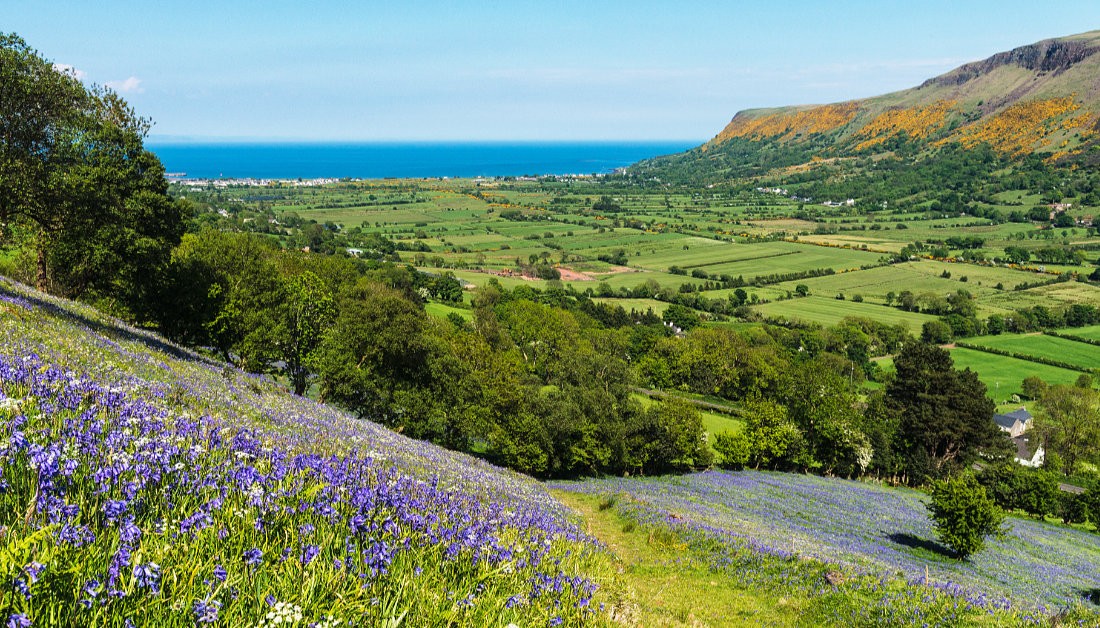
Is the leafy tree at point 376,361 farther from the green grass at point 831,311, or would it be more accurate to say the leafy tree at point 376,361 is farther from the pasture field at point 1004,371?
the green grass at point 831,311

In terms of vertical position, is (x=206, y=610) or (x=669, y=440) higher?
(x=206, y=610)

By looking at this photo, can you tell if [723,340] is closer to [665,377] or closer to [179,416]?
[665,377]

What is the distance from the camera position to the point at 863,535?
3125cm

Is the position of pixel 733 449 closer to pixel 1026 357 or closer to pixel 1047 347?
pixel 1026 357

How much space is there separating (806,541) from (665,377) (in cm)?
7010

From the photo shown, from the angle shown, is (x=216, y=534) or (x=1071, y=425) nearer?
(x=216, y=534)

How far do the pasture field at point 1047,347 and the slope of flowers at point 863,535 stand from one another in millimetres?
84738

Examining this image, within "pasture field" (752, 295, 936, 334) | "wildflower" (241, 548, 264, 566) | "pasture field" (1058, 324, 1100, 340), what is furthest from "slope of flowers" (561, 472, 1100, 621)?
"pasture field" (1058, 324, 1100, 340)

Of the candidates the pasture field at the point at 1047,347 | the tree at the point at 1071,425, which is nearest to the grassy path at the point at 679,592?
the tree at the point at 1071,425

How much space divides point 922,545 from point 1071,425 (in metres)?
69.4

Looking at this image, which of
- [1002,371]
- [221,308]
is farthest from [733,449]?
[1002,371]

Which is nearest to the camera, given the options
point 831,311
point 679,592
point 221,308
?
point 679,592

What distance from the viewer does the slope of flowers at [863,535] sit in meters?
20.5

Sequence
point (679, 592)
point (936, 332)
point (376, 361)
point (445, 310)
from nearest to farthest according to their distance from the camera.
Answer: point (679, 592) → point (376, 361) → point (445, 310) → point (936, 332)
